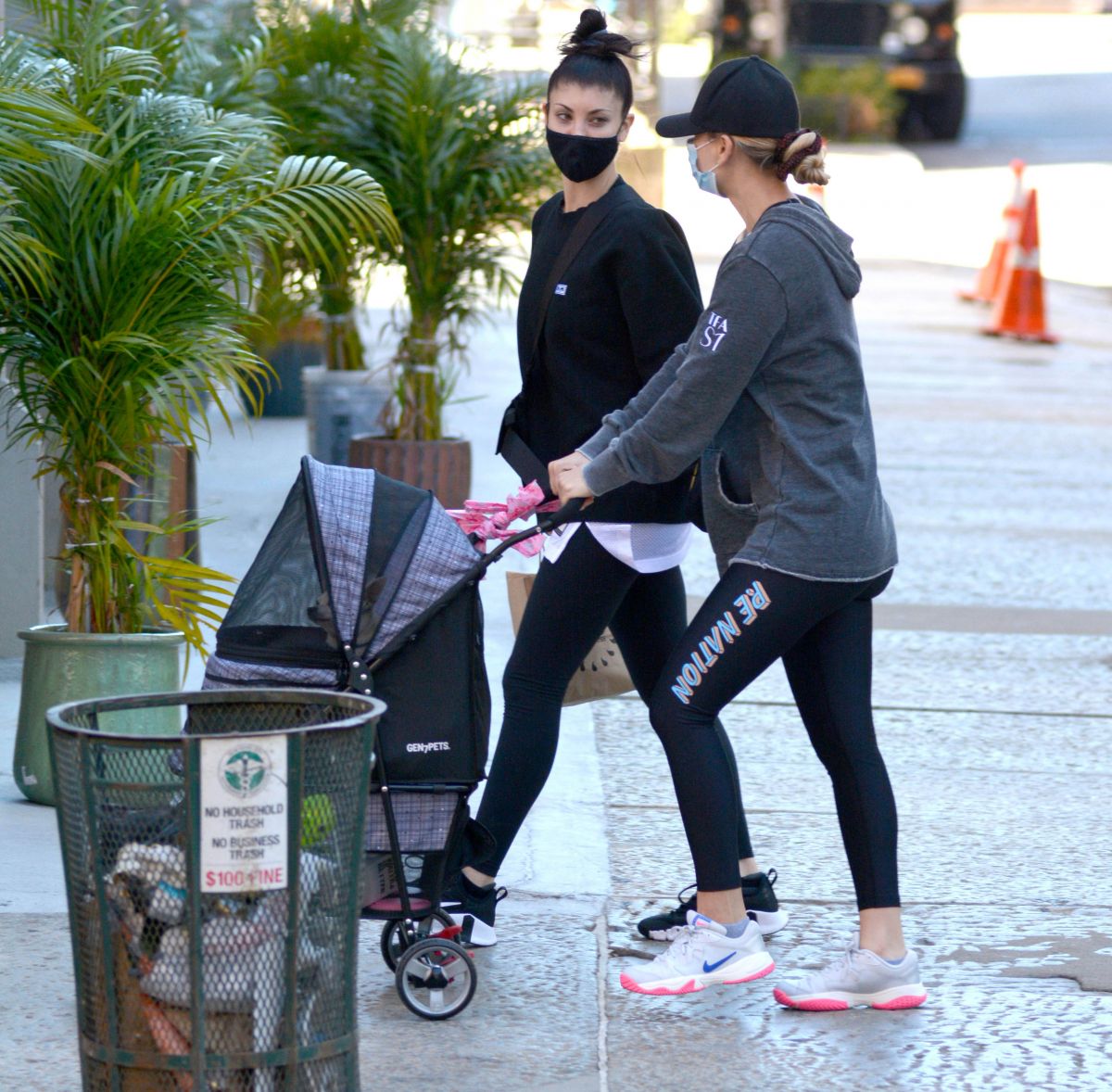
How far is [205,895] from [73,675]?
2.28 meters

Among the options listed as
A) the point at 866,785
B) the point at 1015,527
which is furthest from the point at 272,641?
the point at 1015,527

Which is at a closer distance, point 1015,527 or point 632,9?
point 1015,527

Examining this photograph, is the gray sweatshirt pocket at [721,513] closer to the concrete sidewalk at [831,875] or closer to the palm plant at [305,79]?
the concrete sidewalk at [831,875]

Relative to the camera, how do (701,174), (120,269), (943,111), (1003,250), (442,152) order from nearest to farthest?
(701,174), (120,269), (442,152), (1003,250), (943,111)

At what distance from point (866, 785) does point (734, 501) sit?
25.9 inches

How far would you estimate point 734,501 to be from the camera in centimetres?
383

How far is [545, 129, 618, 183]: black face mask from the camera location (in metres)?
4.04

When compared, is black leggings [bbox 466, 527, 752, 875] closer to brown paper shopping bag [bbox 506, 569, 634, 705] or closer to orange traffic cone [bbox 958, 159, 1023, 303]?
brown paper shopping bag [bbox 506, 569, 634, 705]

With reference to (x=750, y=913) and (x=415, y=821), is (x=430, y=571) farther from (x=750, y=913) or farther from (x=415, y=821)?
(x=750, y=913)

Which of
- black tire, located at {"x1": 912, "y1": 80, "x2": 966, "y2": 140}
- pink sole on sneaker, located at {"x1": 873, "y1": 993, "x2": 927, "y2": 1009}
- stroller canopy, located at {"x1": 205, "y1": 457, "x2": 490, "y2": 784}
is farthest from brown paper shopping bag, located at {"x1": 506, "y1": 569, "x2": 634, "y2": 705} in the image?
black tire, located at {"x1": 912, "y1": 80, "x2": 966, "y2": 140}

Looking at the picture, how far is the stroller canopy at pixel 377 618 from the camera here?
353 cm

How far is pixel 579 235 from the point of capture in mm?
4070

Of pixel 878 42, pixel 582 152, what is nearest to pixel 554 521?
pixel 582 152

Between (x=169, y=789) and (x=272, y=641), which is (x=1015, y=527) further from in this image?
(x=169, y=789)
